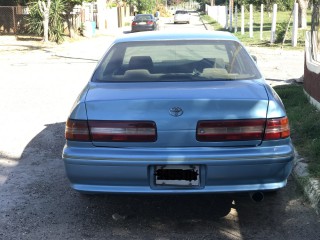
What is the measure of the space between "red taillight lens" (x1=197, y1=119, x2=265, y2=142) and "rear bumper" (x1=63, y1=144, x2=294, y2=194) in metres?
0.09

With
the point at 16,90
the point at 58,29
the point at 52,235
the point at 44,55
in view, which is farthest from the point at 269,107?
the point at 58,29

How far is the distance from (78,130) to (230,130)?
119 centimetres

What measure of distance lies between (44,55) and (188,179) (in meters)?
19.0

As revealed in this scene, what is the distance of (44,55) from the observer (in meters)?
21.7

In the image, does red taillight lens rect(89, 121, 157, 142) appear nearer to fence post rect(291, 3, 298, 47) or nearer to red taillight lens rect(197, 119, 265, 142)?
red taillight lens rect(197, 119, 265, 142)

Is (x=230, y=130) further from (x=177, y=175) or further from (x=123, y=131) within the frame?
(x=123, y=131)

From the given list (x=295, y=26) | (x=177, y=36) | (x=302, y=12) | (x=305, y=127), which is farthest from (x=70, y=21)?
(x=177, y=36)

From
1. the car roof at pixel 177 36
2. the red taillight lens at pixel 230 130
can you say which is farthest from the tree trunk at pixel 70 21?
the red taillight lens at pixel 230 130

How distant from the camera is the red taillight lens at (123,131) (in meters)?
3.76

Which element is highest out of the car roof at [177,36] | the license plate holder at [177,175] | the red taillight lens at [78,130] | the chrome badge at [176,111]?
the car roof at [177,36]

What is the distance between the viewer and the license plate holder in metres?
3.73

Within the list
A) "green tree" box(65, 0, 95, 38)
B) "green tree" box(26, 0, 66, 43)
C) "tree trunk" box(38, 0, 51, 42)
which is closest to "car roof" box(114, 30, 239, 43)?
"tree trunk" box(38, 0, 51, 42)

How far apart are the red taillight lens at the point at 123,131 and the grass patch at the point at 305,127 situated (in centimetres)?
202

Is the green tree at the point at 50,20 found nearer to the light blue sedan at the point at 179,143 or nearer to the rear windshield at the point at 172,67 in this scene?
the rear windshield at the point at 172,67
